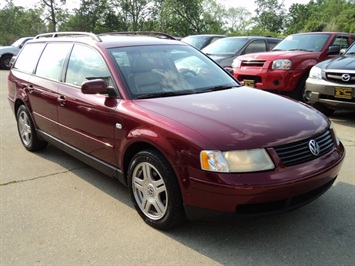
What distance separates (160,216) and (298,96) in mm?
5297

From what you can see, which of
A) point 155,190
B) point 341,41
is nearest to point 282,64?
point 341,41

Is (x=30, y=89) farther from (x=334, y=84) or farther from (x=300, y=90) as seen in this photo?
(x=300, y=90)

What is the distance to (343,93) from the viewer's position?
5941mm

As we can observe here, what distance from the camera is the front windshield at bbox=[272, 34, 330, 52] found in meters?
7.98

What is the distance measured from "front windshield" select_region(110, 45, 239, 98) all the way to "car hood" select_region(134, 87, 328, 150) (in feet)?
0.64

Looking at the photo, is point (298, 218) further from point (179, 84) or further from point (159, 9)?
point (159, 9)

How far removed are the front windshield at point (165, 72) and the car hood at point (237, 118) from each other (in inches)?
7.7

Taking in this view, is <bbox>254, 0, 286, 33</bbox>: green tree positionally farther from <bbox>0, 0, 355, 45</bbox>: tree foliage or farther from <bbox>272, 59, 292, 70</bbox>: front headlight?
<bbox>272, 59, 292, 70</bbox>: front headlight

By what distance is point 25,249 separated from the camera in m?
2.83

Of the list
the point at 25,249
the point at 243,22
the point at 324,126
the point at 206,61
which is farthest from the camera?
the point at 243,22

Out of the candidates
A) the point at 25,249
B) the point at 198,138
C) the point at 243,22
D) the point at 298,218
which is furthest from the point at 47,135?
the point at 243,22

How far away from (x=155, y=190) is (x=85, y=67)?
1652 mm

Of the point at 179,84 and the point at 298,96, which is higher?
the point at 179,84

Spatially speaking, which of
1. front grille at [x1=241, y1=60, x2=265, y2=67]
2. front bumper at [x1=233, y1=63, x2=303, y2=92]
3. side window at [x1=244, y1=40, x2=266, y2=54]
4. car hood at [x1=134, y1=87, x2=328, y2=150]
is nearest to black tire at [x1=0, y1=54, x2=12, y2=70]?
side window at [x1=244, y1=40, x2=266, y2=54]
